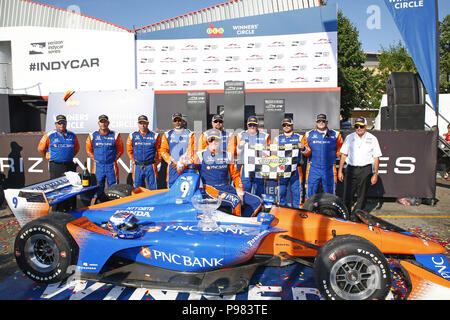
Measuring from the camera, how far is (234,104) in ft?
30.0

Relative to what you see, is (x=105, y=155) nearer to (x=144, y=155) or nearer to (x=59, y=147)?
(x=144, y=155)

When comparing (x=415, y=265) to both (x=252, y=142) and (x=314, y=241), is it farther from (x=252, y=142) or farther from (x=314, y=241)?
(x=252, y=142)

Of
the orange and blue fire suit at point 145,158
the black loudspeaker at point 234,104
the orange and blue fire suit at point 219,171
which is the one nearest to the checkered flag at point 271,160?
the orange and blue fire suit at point 219,171

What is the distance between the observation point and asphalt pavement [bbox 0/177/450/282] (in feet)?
13.2

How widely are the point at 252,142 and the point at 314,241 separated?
2.29m

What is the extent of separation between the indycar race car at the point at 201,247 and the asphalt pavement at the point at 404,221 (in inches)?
34.7

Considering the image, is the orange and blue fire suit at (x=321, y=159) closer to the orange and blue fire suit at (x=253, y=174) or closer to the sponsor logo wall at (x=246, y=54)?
the orange and blue fire suit at (x=253, y=174)

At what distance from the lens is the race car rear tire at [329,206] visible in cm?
401

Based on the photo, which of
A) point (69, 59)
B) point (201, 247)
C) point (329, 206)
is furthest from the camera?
point (69, 59)

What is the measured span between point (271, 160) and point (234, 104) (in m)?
4.48

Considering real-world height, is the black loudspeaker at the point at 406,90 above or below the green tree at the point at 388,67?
below

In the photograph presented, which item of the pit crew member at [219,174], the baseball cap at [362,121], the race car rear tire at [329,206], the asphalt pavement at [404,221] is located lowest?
the asphalt pavement at [404,221]

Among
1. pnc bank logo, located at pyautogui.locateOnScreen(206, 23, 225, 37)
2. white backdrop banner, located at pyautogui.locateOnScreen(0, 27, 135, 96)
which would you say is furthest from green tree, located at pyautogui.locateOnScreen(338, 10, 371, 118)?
white backdrop banner, located at pyautogui.locateOnScreen(0, 27, 135, 96)

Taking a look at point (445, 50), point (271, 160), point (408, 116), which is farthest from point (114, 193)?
point (445, 50)
